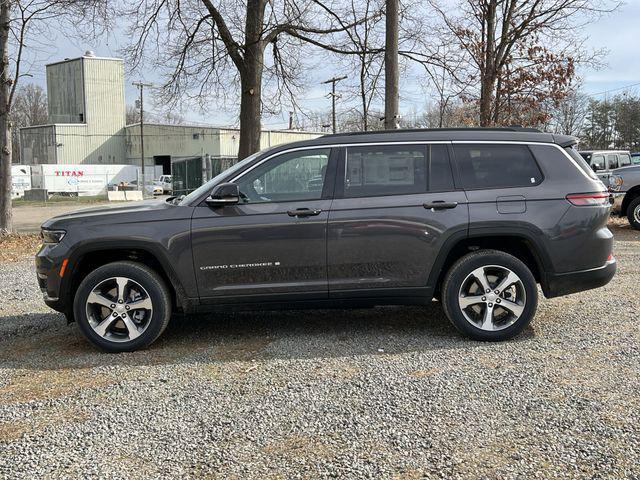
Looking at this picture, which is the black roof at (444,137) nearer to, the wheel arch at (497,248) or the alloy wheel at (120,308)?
the wheel arch at (497,248)

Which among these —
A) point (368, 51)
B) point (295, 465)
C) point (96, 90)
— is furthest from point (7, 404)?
point (96, 90)

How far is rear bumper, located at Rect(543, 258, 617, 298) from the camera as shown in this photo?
16.5 ft

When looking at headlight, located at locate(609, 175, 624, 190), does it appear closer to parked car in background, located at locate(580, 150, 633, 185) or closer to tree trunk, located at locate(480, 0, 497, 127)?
tree trunk, located at locate(480, 0, 497, 127)

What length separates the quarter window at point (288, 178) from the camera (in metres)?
5.02

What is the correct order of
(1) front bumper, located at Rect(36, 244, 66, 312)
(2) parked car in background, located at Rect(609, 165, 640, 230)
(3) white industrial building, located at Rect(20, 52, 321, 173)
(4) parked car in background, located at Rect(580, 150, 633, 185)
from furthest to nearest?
(3) white industrial building, located at Rect(20, 52, 321, 173) → (4) parked car in background, located at Rect(580, 150, 633, 185) → (2) parked car in background, located at Rect(609, 165, 640, 230) → (1) front bumper, located at Rect(36, 244, 66, 312)

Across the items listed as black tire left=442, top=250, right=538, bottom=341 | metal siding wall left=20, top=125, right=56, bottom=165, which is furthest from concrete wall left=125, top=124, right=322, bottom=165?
black tire left=442, top=250, right=538, bottom=341

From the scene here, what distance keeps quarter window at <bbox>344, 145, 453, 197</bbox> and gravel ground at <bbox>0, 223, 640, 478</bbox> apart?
1336 millimetres

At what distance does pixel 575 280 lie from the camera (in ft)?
16.6

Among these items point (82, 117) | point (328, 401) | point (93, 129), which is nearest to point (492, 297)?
point (328, 401)

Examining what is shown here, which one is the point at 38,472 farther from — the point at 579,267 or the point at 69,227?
the point at 579,267

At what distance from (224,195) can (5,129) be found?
11.0 metres

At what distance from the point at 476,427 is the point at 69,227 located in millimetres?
3590

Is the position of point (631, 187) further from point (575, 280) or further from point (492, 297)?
point (492, 297)

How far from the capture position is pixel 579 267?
5.04 meters
